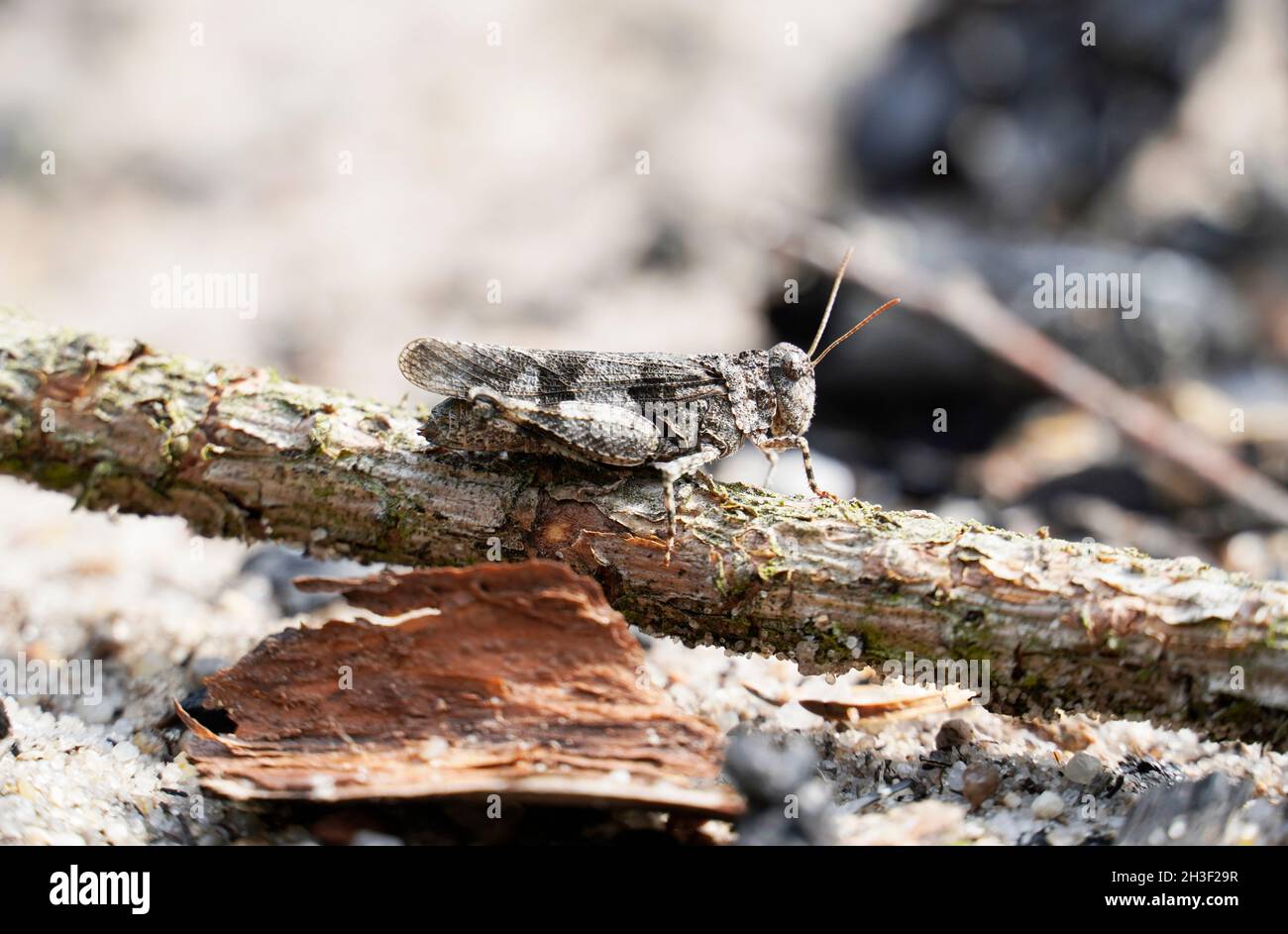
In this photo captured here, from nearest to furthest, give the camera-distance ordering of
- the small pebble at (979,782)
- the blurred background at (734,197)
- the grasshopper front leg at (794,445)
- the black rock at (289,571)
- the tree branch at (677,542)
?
1. the tree branch at (677,542)
2. the small pebble at (979,782)
3. the grasshopper front leg at (794,445)
4. the black rock at (289,571)
5. the blurred background at (734,197)

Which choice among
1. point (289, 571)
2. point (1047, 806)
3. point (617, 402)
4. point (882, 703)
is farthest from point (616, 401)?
point (289, 571)

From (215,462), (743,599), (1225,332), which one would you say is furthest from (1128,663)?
(1225,332)

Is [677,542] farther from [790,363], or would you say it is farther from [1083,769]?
[1083,769]

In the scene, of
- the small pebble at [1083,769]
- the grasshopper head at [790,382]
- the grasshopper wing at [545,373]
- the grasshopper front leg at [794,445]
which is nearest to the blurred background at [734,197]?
the grasshopper front leg at [794,445]

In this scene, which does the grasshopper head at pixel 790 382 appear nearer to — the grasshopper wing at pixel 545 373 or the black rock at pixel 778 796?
the grasshopper wing at pixel 545 373
